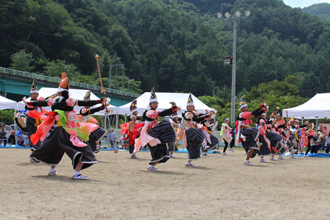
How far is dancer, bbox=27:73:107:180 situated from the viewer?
945 cm

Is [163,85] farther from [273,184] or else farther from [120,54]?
[273,184]

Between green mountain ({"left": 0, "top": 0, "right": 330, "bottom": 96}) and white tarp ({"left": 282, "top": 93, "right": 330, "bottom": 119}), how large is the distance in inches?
2407

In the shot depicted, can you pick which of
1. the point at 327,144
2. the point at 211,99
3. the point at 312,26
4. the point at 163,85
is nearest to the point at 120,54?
the point at 163,85

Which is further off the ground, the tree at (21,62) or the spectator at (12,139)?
the tree at (21,62)

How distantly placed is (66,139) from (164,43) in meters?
126

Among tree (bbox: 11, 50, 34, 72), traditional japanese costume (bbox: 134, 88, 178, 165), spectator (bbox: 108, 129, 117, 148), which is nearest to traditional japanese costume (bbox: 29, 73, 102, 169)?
traditional japanese costume (bbox: 134, 88, 178, 165)

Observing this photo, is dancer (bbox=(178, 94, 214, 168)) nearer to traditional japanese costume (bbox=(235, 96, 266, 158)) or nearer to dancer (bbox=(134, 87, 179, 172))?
dancer (bbox=(134, 87, 179, 172))

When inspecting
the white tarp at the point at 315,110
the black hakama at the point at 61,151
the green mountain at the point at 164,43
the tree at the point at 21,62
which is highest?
the green mountain at the point at 164,43

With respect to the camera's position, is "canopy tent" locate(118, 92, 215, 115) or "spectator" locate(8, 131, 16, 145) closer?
"spectator" locate(8, 131, 16, 145)

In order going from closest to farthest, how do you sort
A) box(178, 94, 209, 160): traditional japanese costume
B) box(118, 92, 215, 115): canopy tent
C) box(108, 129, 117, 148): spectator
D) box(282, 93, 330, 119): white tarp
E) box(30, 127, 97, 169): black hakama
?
box(30, 127, 97, 169): black hakama → box(178, 94, 209, 160): traditional japanese costume → box(282, 93, 330, 119): white tarp → box(108, 129, 117, 148): spectator → box(118, 92, 215, 115): canopy tent

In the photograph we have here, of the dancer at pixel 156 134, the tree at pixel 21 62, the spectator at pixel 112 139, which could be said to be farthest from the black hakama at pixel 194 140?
the tree at pixel 21 62

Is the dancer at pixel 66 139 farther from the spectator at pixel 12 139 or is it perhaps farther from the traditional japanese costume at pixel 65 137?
the spectator at pixel 12 139

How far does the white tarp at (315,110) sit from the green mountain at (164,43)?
201ft

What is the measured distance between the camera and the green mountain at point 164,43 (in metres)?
87.8
